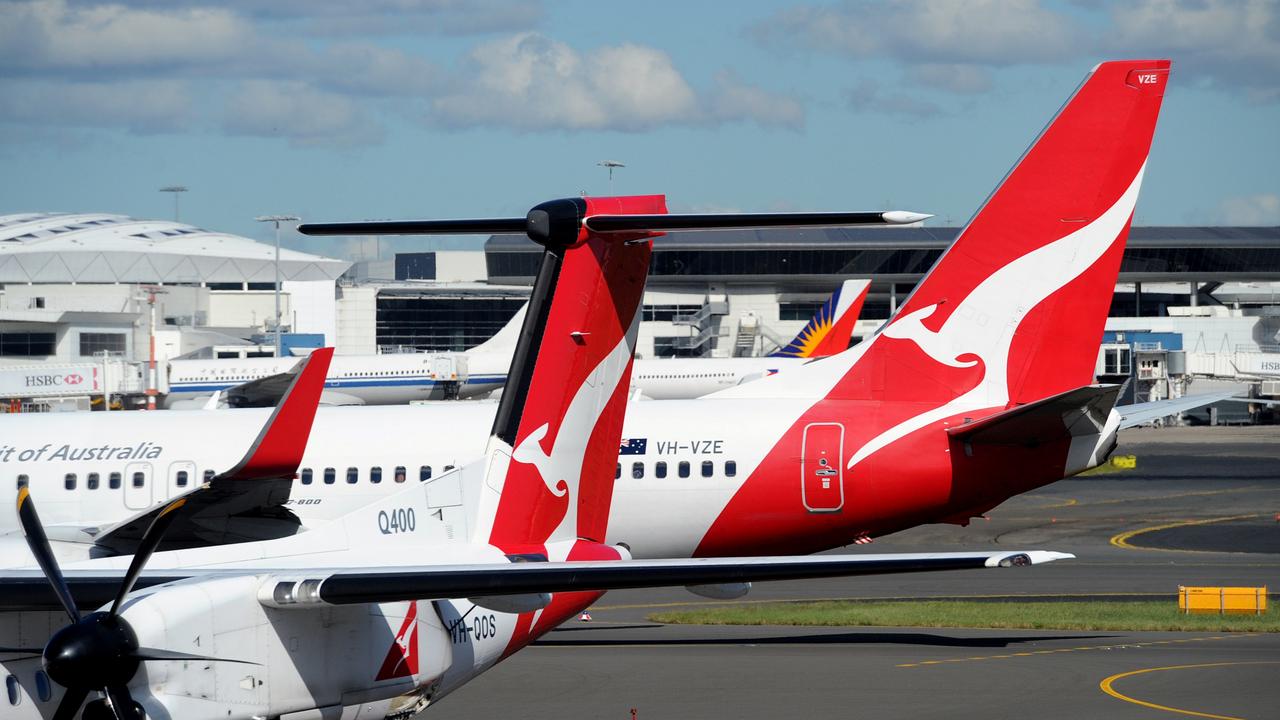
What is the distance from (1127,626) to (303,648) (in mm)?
19020

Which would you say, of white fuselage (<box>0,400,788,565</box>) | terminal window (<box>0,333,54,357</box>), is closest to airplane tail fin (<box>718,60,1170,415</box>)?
white fuselage (<box>0,400,788,565</box>)

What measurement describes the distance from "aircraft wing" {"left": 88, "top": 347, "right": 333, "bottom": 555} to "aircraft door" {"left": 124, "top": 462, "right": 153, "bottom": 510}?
538 centimetres

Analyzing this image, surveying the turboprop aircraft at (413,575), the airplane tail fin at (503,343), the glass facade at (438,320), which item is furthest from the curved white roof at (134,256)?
the turboprop aircraft at (413,575)

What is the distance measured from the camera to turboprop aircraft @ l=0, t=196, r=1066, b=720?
35.5 ft

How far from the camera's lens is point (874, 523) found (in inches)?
976

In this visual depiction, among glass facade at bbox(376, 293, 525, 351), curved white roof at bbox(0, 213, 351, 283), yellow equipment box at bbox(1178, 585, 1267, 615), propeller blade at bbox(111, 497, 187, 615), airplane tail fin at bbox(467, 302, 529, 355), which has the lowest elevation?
yellow equipment box at bbox(1178, 585, 1267, 615)

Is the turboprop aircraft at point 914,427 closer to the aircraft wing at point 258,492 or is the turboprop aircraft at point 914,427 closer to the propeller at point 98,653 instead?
the aircraft wing at point 258,492

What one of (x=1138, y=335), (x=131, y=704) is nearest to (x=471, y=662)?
(x=131, y=704)

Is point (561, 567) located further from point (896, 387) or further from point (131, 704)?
point (896, 387)

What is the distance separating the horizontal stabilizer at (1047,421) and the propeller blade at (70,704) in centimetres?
1618

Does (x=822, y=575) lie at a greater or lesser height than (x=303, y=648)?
greater

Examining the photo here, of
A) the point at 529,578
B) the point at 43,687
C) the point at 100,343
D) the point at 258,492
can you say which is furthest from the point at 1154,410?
the point at 100,343

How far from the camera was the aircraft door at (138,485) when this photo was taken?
1029 inches

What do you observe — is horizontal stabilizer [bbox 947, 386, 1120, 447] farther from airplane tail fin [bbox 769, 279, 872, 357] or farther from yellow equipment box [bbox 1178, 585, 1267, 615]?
airplane tail fin [bbox 769, 279, 872, 357]
